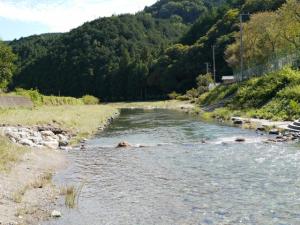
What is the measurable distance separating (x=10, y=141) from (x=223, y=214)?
18898mm

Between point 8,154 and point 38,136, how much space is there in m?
11.8

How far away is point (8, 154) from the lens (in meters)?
24.2

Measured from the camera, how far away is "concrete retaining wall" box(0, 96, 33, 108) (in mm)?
61188

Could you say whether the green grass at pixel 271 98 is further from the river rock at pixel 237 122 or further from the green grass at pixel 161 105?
the green grass at pixel 161 105

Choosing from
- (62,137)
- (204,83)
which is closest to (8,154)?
(62,137)

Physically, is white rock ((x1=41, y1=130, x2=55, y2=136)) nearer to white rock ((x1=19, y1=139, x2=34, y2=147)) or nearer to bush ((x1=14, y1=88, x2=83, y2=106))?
white rock ((x1=19, y1=139, x2=34, y2=147))

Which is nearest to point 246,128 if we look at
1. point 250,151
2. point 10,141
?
point 250,151

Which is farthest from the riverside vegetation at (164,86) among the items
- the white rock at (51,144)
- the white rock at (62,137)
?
the white rock at (51,144)

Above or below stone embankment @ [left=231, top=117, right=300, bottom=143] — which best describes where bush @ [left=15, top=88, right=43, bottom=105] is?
above

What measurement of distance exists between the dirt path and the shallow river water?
0.73 meters

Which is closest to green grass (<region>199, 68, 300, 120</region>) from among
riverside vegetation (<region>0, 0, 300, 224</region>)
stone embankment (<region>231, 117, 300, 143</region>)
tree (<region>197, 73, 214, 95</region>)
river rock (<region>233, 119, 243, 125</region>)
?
riverside vegetation (<region>0, 0, 300, 224</region>)

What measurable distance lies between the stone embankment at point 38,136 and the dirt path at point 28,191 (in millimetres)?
5362

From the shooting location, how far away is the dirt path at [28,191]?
48.8 ft

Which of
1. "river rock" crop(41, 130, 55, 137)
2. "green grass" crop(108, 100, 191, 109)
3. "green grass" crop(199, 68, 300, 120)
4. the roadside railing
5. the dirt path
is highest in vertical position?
the roadside railing
